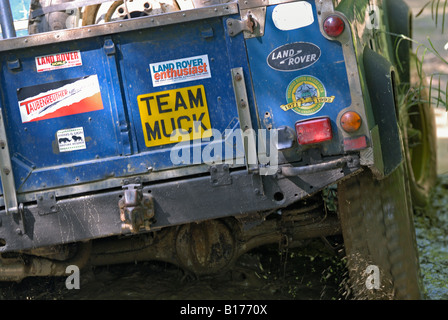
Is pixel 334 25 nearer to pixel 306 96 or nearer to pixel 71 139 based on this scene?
pixel 306 96

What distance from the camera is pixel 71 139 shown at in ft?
12.3

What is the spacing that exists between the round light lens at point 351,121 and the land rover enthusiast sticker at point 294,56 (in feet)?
1.02

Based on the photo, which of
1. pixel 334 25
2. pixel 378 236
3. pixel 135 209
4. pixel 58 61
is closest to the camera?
pixel 334 25

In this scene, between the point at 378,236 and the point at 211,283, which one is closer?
the point at 378,236

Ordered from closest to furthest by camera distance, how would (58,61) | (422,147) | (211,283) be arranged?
(58,61), (211,283), (422,147)

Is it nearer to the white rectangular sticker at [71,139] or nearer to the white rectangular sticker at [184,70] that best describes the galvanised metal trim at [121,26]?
the white rectangular sticker at [184,70]

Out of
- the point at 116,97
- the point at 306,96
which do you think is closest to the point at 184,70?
the point at 116,97

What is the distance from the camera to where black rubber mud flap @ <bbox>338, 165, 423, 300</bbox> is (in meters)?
3.83

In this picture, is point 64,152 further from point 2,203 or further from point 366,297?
point 366,297

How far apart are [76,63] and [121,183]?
2.15 feet

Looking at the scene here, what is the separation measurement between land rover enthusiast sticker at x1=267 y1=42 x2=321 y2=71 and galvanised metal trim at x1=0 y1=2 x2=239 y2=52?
0.30 meters

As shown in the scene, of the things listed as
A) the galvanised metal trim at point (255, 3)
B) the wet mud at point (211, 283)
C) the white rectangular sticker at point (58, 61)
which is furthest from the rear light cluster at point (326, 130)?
the wet mud at point (211, 283)

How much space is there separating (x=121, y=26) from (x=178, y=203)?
3.08 feet

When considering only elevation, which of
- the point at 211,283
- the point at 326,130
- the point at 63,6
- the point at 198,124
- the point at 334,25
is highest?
the point at 63,6
